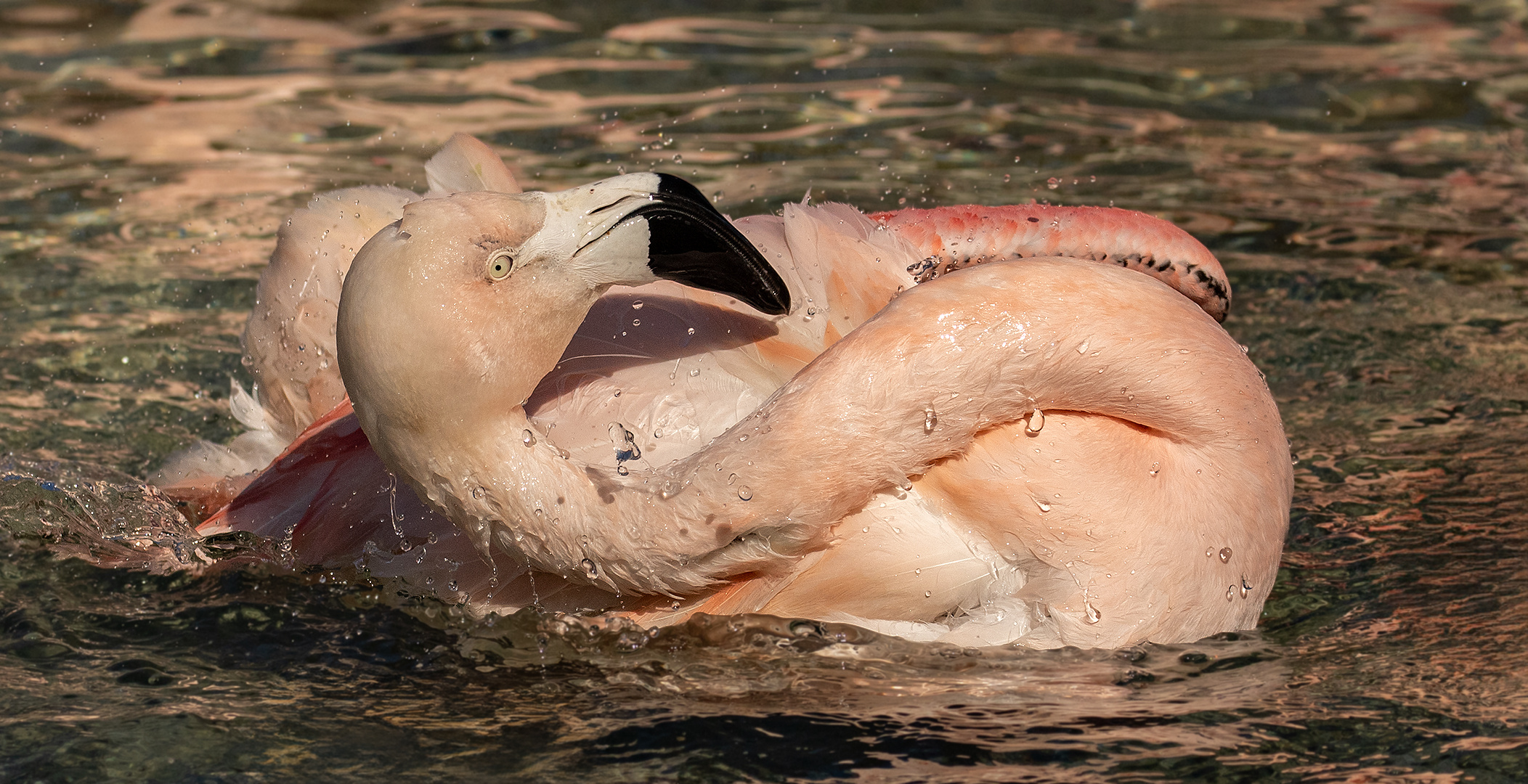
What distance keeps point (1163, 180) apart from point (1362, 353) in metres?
1.96

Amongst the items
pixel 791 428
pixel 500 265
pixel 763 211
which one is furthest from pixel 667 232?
pixel 763 211

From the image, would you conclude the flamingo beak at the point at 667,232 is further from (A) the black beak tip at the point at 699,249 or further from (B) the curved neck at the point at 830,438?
(B) the curved neck at the point at 830,438

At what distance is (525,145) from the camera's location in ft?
24.7

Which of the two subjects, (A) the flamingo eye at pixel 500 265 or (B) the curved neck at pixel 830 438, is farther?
(B) the curved neck at pixel 830 438

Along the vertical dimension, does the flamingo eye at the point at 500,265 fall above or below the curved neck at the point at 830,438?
above

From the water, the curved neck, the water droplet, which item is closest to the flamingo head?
the curved neck

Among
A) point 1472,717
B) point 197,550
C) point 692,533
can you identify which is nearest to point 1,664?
point 197,550

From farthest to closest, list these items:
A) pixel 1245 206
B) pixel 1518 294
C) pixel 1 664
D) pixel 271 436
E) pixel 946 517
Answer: pixel 1245 206
pixel 1518 294
pixel 271 436
pixel 1 664
pixel 946 517

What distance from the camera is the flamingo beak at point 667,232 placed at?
2.64 metres

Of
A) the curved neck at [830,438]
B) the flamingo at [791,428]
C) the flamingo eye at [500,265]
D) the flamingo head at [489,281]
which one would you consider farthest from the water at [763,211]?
the flamingo eye at [500,265]

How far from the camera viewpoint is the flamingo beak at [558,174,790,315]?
8.65ft

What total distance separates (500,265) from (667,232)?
297 mm

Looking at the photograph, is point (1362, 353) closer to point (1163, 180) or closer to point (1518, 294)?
point (1518, 294)

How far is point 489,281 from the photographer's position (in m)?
2.59
